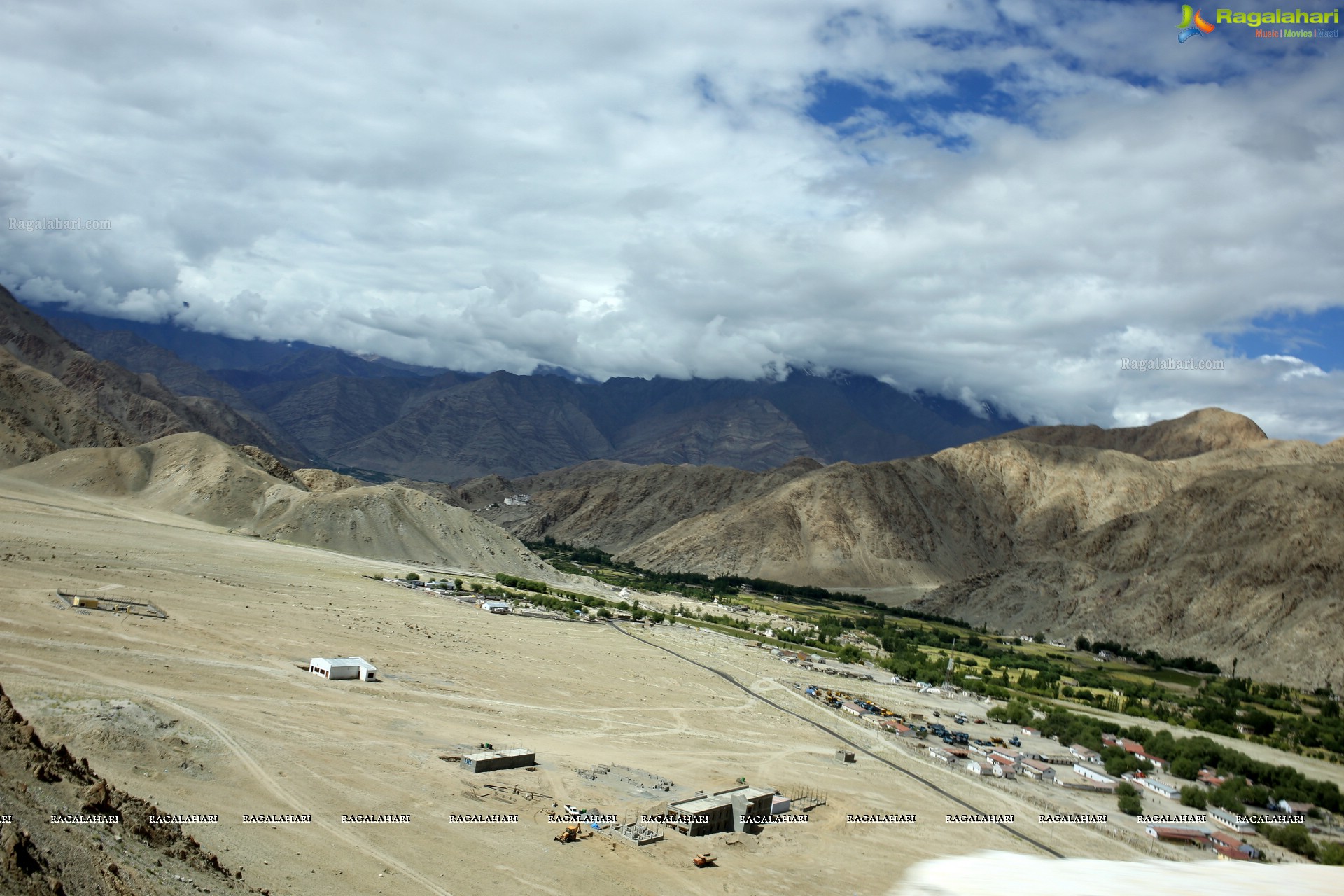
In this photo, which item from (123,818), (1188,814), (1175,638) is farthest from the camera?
(1175,638)

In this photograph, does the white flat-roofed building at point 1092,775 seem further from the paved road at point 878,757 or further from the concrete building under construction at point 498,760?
the concrete building under construction at point 498,760

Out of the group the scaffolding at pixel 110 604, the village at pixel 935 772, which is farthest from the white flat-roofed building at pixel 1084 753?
the scaffolding at pixel 110 604

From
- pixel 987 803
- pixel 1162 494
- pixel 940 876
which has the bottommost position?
pixel 987 803

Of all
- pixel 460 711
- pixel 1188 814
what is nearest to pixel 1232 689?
pixel 1188 814

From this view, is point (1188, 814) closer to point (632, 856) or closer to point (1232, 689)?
point (632, 856)

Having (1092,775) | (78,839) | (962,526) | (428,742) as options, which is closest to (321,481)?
(428,742)

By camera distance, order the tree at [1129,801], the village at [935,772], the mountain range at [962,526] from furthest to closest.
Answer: the mountain range at [962,526] < the tree at [1129,801] < the village at [935,772]

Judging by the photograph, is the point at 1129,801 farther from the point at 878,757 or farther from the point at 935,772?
the point at 878,757
